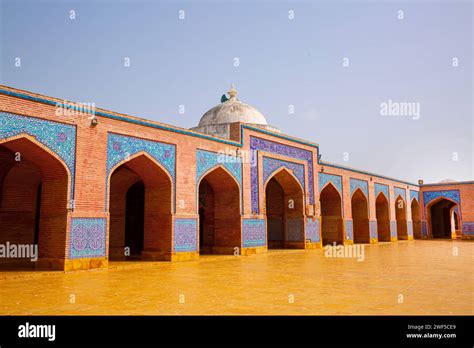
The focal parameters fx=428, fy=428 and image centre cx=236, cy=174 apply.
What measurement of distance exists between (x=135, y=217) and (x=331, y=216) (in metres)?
9.13

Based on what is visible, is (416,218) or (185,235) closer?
(185,235)

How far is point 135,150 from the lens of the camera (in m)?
10.6

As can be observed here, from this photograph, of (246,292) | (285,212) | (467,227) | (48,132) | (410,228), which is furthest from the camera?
(467,227)

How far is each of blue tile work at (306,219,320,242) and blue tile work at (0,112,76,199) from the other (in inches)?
386

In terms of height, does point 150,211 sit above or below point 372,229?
above

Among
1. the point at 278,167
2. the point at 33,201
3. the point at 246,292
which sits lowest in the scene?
the point at 246,292

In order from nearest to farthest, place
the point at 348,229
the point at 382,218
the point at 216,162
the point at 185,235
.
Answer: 1. the point at 185,235
2. the point at 216,162
3. the point at 348,229
4. the point at 382,218

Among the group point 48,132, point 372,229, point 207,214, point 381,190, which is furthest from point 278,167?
point 381,190

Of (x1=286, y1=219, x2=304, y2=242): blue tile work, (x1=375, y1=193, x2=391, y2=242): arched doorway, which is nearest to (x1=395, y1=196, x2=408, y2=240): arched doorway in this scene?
(x1=375, y1=193, x2=391, y2=242): arched doorway

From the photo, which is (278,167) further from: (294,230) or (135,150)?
(135,150)
